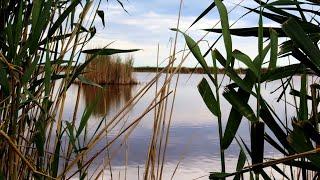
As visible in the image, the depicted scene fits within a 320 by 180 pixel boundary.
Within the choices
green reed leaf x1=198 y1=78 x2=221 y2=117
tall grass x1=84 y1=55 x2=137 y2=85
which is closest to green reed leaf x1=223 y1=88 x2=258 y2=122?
green reed leaf x1=198 y1=78 x2=221 y2=117

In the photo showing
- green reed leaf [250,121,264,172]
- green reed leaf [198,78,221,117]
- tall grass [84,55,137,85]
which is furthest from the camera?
tall grass [84,55,137,85]

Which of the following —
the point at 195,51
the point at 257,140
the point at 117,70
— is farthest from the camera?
the point at 117,70

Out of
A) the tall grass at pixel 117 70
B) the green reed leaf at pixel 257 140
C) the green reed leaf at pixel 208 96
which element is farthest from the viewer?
the tall grass at pixel 117 70

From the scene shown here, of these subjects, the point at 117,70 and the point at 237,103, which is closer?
the point at 237,103

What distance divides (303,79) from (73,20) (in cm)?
59

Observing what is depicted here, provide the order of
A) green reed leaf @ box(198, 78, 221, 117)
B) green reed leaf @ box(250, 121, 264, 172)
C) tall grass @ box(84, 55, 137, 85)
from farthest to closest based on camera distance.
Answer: tall grass @ box(84, 55, 137, 85), green reed leaf @ box(198, 78, 221, 117), green reed leaf @ box(250, 121, 264, 172)

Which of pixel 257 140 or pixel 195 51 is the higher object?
pixel 195 51

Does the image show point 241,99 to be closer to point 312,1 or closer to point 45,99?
point 312,1

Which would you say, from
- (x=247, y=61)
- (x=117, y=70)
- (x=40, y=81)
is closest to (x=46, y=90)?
(x=40, y=81)

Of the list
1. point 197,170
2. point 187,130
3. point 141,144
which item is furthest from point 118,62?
point 197,170

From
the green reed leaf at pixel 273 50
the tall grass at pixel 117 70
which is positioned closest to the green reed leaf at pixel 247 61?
the green reed leaf at pixel 273 50

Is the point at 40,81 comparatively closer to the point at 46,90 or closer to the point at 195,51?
the point at 46,90

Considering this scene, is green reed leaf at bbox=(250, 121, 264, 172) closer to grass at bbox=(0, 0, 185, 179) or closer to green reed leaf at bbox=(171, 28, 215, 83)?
green reed leaf at bbox=(171, 28, 215, 83)

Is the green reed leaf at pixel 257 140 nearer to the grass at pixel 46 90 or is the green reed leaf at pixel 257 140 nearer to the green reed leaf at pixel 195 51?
the green reed leaf at pixel 195 51
